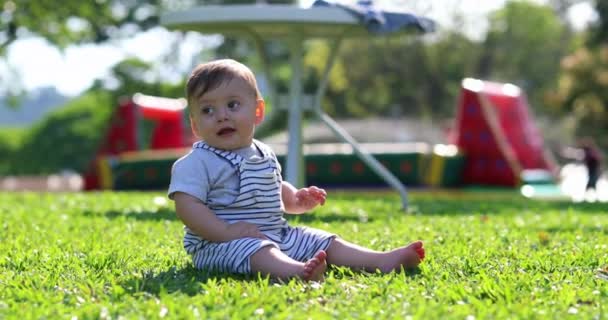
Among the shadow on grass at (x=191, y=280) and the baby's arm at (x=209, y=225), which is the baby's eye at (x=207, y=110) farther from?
the shadow on grass at (x=191, y=280)

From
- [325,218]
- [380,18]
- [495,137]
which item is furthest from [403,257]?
[495,137]

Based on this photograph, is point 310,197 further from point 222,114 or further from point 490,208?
point 490,208

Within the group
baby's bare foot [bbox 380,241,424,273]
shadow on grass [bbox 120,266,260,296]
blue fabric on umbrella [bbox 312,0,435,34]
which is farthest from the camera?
blue fabric on umbrella [bbox 312,0,435,34]

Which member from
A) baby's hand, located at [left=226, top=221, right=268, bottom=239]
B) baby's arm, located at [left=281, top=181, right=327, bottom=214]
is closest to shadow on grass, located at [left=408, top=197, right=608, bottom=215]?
baby's arm, located at [left=281, top=181, right=327, bottom=214]

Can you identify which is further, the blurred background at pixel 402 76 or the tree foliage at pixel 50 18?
the blurred background at pixel 402 76

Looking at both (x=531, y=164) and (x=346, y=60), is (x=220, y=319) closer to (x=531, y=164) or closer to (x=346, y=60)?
(x=531, y=164)

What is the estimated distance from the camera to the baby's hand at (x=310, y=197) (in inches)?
144

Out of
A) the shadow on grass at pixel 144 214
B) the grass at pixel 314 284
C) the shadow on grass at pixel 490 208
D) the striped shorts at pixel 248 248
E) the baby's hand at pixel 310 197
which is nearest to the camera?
the grass at pixel 314 284

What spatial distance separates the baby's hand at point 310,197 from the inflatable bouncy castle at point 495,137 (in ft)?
27.7

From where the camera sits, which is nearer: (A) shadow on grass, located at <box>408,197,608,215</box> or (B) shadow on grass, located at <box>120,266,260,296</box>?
(B) shadow on grass, located at <box>120,266,260,296</box>

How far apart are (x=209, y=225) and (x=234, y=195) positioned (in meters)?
0.21

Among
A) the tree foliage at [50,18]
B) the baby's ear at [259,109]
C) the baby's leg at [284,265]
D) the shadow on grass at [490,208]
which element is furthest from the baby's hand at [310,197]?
the tree foliage at [50,18]

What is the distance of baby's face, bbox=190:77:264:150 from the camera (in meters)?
3.41

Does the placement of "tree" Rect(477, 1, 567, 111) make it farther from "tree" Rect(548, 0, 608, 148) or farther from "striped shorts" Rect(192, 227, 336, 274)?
"striped shorts" Rect(192, 227, 336, 274)
